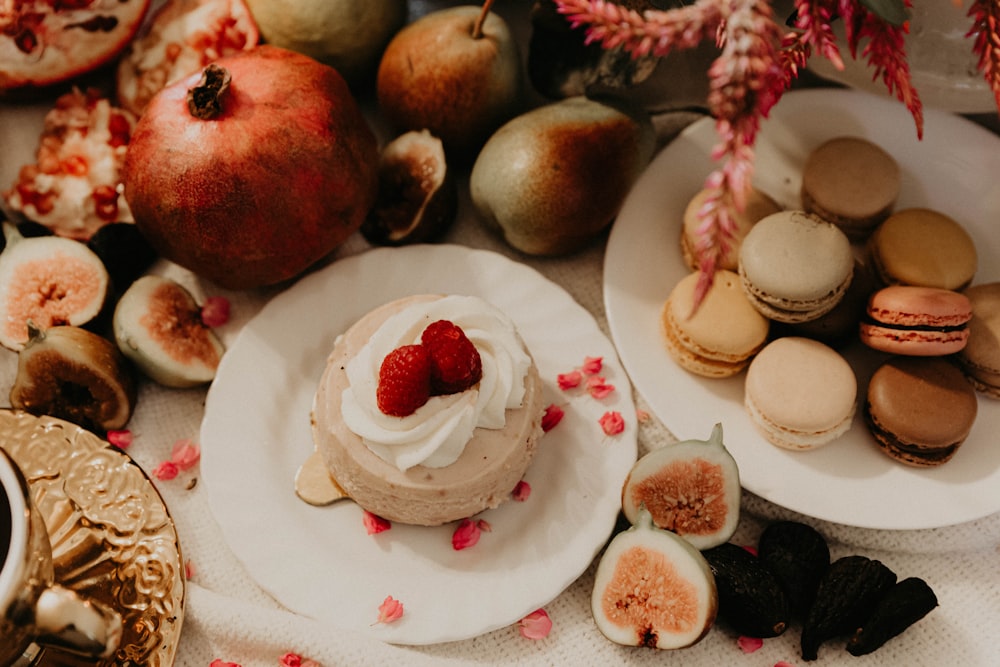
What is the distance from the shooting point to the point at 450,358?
3.14ft

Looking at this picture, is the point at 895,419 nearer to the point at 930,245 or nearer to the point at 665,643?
the point at 930,245

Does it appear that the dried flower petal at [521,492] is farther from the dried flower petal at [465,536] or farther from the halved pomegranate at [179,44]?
the halved pomegranate at [179,44]

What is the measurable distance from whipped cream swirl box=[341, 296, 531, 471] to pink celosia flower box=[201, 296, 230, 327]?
296mm

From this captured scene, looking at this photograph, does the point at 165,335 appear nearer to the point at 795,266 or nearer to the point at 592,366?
the point at 592,366

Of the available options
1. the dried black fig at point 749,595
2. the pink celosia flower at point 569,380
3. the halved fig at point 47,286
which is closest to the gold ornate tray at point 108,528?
the halved fig at point 47,286

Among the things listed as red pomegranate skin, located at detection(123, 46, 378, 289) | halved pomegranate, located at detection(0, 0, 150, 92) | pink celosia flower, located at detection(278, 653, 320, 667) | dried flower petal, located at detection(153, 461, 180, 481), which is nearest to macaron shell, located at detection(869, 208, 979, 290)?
red pomegranate skin, located at detection(123, 46, 378, 289)

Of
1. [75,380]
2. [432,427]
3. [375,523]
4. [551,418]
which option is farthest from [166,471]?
[551,418]

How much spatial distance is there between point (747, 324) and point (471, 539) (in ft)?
1.52

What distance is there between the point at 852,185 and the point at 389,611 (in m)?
0.86

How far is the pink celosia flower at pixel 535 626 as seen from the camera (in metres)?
1.05

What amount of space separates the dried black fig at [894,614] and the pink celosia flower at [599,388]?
43cm

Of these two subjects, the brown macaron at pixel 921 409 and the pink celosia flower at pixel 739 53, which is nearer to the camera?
the pink celosia flower at pixel 739 53

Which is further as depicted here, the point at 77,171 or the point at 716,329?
the point at 77,171

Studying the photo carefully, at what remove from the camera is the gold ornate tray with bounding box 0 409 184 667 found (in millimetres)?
938
